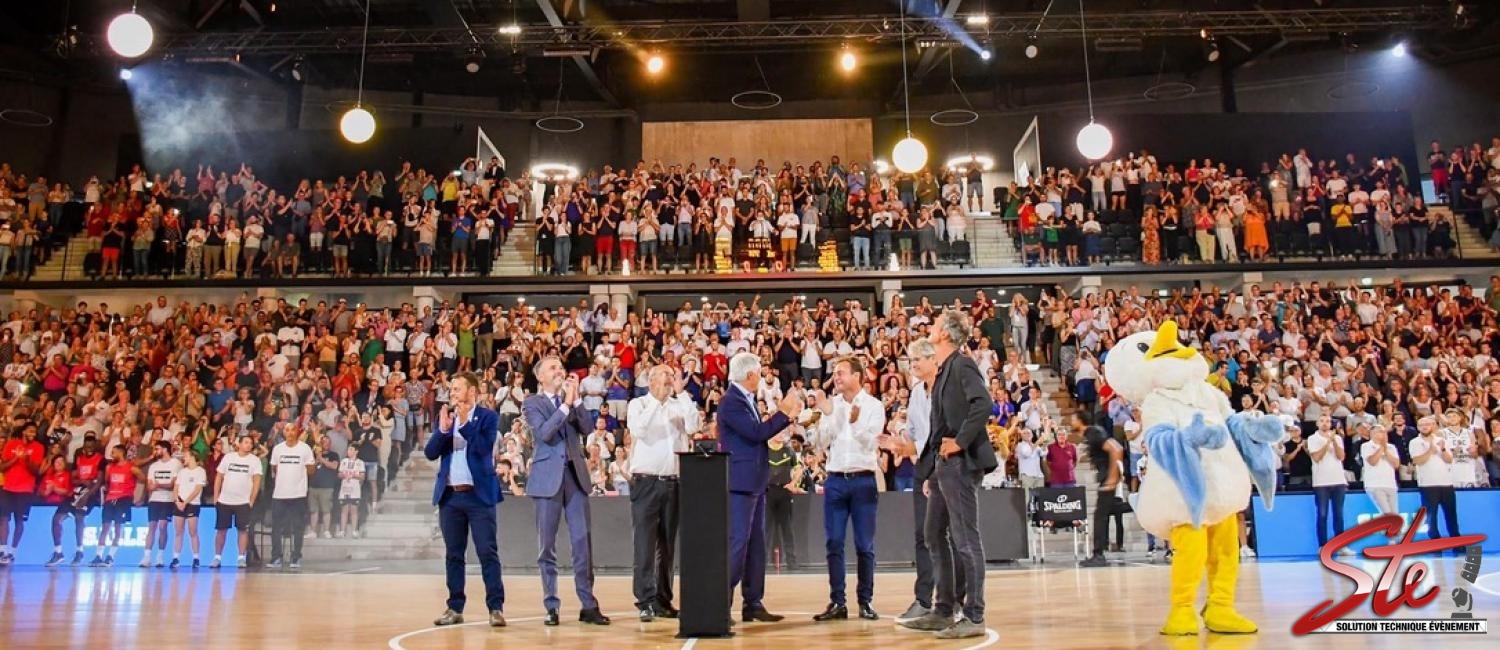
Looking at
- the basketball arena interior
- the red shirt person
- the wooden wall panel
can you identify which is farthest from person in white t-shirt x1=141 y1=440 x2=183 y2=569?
the wooden wall panel

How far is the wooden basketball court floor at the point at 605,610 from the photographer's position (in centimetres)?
479

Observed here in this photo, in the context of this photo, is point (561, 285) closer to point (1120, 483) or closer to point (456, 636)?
point (1120, 483)

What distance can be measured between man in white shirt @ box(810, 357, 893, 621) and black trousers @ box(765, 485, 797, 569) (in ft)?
16.3

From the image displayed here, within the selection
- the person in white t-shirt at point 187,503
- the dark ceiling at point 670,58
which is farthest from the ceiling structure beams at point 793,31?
the person in white t-shirt at point 187,503

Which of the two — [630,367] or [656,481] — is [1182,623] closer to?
[656,481]

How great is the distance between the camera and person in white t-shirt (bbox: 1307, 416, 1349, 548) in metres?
10.9

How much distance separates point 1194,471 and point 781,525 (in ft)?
21.8

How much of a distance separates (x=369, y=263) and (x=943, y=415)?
1621 centimetres

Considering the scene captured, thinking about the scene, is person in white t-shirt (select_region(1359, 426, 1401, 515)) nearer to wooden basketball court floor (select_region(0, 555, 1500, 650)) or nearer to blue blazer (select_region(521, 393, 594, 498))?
wooden basketball court floor (select_region(0, 555, 1500, 650))

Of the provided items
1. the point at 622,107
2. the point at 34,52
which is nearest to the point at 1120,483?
the point at 622,107

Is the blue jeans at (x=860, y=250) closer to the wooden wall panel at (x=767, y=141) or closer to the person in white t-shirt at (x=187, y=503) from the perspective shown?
the wooden wall panel at (x=767, y=141)

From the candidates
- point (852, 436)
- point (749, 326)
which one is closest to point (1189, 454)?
point (852, 436)

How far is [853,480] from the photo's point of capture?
239 inches

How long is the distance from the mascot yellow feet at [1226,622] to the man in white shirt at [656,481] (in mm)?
2881
